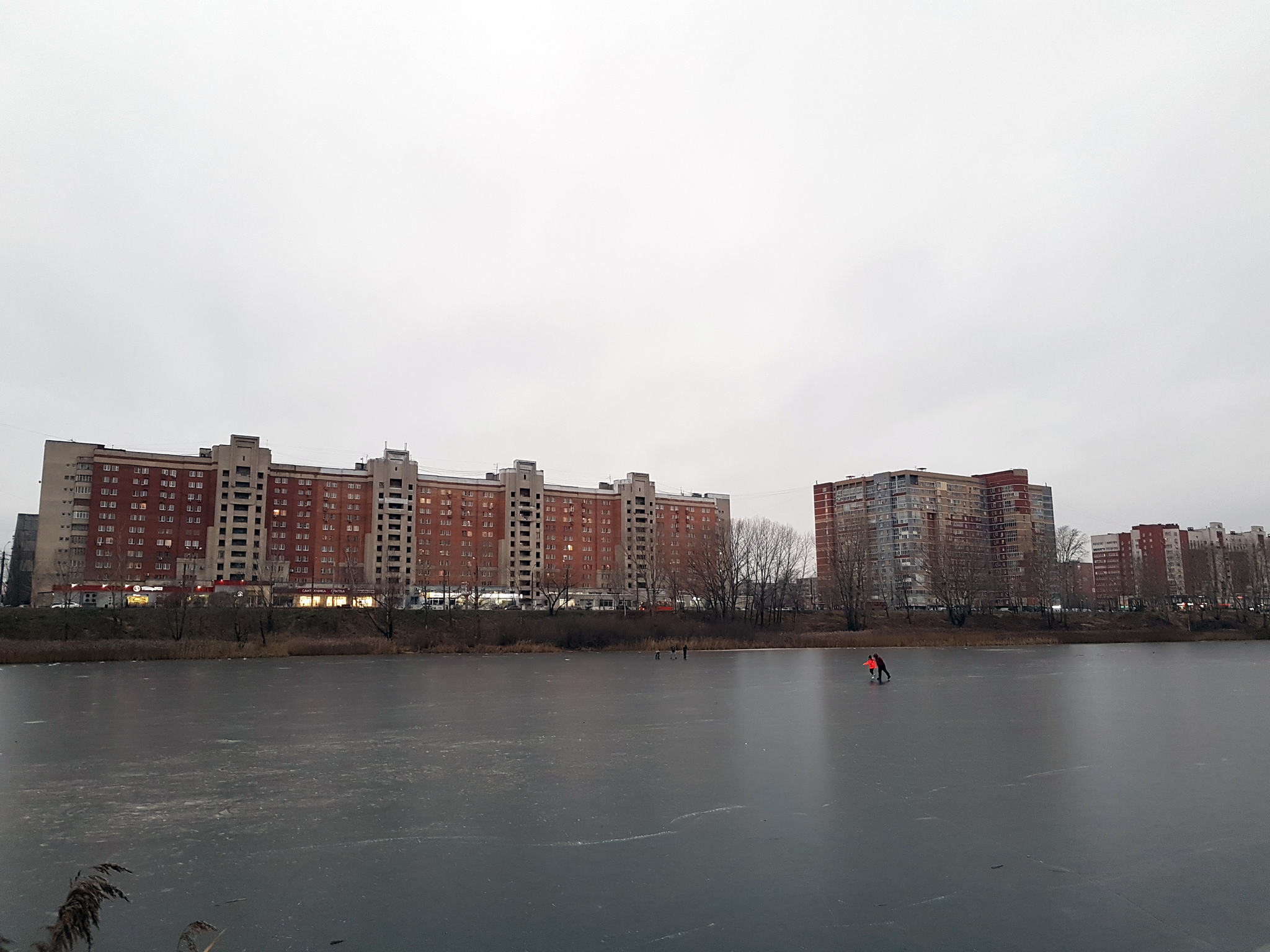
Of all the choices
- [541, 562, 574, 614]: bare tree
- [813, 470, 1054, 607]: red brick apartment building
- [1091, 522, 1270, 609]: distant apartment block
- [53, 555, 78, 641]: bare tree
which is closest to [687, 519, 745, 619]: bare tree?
[541, 562, 574, 614]: bare tree

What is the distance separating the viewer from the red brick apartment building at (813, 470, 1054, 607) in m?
136

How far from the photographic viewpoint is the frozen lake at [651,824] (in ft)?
23.1

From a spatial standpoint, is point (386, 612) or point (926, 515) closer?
point (386, 612)

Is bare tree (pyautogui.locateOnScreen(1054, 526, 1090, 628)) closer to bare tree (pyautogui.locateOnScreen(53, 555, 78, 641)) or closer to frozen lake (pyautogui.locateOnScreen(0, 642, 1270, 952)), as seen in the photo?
frozen lake (pyautogui.locateOnScreen(0, 642, 1270, 952))

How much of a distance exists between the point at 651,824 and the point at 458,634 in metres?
56.3

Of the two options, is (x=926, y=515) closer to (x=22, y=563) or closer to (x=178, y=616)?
(x=178, y=616)

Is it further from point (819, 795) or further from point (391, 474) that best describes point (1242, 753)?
point (391, 474)

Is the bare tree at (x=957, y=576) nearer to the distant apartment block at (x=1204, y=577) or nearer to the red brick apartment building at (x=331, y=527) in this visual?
the distant apartment block at (x=1204, y=577)

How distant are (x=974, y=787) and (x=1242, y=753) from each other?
7129mm

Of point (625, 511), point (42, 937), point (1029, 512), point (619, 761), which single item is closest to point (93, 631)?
point (619, 761)

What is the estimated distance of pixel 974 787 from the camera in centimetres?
1245

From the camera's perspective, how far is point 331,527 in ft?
386

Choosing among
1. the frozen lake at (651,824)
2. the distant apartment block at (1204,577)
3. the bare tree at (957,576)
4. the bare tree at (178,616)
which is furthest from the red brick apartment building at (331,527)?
the frozen lake at (651,824)

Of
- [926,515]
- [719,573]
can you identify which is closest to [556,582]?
[719,573]
